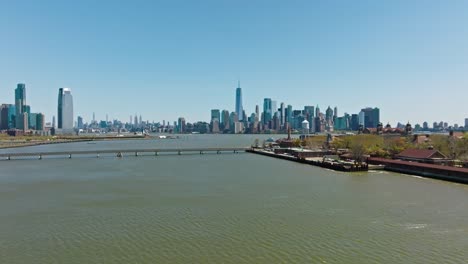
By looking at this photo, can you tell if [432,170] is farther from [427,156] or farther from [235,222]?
[235,222]

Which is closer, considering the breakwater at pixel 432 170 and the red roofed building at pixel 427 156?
the breakwater at pixel 432 170

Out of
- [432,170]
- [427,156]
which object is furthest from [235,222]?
[427,156]

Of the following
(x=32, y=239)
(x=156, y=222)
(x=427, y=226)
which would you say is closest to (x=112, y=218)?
(x=156, y=222)

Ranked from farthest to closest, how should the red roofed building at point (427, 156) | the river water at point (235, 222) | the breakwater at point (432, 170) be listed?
the red roofed building at point (427, 156) → the breakwater at point (432, 170) → the river water at point (235, 222)

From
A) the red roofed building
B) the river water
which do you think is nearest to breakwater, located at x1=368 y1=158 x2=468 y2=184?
the river water

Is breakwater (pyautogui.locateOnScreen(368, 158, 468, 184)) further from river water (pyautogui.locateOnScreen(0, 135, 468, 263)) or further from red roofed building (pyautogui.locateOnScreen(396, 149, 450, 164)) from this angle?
red roofed building (pyautogui.locateOnScreen(396, 149, 450, 164))

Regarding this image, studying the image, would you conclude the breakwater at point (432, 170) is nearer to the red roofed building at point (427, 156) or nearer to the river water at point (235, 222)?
the river water at point (235, 222)

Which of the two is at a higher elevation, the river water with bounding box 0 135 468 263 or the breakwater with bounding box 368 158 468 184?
the breakwater with bounding box 368 158 468 184

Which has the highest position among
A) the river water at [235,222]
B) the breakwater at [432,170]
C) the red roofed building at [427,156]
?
the red roofed building at [427,156]

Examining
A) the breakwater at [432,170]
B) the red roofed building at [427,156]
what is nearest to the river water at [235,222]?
the breakwater at [432,170]
